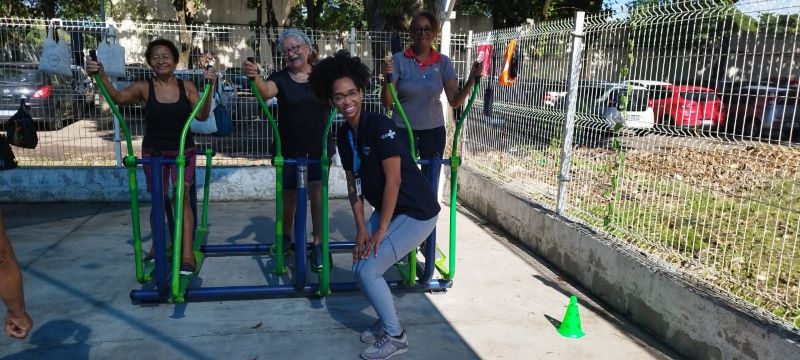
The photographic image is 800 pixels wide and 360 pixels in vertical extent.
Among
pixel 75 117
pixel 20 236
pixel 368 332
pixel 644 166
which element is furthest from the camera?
pixel 75 117

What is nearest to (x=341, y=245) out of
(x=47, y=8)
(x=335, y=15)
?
(x=335, y=15)

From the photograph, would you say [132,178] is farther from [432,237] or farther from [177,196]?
[432,237]

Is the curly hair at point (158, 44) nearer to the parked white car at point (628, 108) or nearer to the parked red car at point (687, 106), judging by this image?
the parked white car at point (628, 108)

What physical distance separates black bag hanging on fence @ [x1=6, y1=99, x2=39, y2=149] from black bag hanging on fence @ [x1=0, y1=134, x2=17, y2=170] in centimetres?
103

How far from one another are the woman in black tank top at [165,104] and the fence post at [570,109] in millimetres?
2769

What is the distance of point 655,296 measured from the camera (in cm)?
347

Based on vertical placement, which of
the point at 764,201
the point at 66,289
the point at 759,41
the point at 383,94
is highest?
the point at 759,41

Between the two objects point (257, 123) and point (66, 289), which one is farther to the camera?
point (257, 123)

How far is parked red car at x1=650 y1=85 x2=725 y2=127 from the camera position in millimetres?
3225

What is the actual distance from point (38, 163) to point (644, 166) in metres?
6.84

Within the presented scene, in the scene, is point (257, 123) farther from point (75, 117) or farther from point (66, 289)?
point (66, 289)

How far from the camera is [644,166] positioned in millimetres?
3812

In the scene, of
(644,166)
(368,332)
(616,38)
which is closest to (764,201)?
(644,166)

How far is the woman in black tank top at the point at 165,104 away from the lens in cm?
382
